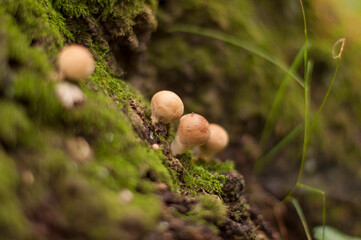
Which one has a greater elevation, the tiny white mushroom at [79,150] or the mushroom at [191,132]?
the mushroom at [191,132]

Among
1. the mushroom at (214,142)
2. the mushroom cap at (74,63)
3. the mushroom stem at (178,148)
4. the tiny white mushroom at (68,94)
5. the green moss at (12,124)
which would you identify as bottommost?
the green moss at (12,124)

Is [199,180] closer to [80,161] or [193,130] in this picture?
[193,130]

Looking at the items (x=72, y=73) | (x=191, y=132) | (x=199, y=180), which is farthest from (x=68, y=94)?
(x=199, y=180)

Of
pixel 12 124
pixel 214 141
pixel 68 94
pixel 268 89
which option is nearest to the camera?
pixel 12 124

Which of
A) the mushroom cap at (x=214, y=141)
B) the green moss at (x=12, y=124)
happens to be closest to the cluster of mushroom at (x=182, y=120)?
the mushroom cap at (x=214, y=141)

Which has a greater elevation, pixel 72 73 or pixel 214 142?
pixel 214 142

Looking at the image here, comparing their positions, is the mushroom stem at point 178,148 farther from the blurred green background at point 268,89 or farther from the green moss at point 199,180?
the blurred green background at point 268,89

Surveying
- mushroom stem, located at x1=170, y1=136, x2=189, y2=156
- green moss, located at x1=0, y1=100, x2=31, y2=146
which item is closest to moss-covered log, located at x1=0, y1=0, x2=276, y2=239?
green moss, located at x1=0, y1=100, x2=31, y2=146
